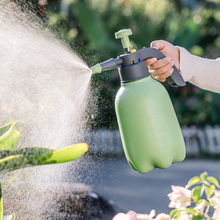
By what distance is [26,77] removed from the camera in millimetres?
1798

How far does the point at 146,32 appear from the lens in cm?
788

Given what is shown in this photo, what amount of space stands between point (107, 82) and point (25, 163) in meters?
6.10

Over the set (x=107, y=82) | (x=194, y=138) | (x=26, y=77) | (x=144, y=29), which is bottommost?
(x=194, y=138)

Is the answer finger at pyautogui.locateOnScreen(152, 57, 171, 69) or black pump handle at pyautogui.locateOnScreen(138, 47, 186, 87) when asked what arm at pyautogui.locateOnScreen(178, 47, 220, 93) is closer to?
black pump handle at pyautogui.locateOnScreen(138, 47, 186, 87)

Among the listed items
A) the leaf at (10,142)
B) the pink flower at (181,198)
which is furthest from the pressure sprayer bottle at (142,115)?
the leaf at (10,142)

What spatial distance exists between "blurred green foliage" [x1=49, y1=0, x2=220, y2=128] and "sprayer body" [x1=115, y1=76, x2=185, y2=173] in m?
4.22

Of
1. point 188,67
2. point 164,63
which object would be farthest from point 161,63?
point 188,67

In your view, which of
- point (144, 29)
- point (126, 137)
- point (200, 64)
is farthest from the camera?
point (144, 29)

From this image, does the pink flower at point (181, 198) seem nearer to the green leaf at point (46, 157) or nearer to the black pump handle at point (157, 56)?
the black pump handle at point (157, 56)

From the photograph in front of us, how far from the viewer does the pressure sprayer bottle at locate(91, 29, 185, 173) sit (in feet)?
3.54

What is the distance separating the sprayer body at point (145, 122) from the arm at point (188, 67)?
0.24 meters

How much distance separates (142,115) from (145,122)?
22mm

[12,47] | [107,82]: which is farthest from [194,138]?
[12,47]

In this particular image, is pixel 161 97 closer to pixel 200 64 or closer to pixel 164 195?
pixel 200 64
